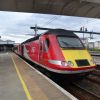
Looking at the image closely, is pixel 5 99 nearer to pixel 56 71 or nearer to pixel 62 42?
pixel 56 71

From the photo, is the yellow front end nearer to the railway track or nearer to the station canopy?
the railway track

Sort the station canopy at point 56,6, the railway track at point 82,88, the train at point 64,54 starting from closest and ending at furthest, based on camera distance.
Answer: the railway track at point 82,88 → the train at point 64,54 → the station canopy at point 56,6

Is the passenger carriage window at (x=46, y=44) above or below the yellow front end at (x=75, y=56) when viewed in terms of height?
above

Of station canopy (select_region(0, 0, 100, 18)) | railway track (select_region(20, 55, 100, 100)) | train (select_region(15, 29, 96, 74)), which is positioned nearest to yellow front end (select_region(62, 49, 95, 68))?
train (select_region(15, 29, 96, 74))

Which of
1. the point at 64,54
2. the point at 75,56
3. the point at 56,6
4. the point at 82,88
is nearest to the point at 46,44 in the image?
the point at 64,54

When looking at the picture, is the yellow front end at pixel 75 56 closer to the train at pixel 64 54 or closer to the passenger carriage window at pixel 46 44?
the train at pixel 64 54

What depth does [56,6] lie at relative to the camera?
746 inches

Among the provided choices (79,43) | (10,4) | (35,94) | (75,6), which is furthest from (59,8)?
(35,94)

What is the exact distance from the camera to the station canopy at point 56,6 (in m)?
17.8

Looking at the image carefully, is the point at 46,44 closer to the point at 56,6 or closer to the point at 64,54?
the point at 64,54

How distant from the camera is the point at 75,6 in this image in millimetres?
19078

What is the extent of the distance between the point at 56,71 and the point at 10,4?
8882mm

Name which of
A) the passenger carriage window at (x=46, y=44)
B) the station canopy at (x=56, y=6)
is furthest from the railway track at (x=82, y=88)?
the station canopy at (x=56, y=6)

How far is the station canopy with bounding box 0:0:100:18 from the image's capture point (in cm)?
1783
